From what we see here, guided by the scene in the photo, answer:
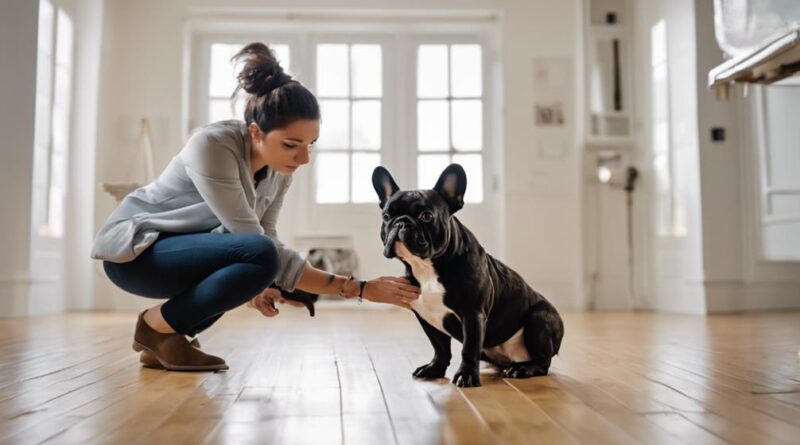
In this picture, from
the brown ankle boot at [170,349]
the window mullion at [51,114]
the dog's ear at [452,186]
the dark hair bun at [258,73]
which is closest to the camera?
the dog's ear at [452,186]

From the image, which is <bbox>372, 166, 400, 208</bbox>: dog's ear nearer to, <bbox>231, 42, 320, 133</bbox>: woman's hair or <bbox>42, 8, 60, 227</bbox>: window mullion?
<bbox>231, 42, 320, 133</bbox>: woman's hair

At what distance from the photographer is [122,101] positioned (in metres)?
5.90

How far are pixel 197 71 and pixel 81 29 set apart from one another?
0.92 m

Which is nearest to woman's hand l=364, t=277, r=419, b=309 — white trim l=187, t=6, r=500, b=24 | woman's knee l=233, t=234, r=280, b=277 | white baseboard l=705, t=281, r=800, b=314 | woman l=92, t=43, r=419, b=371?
woman l=92, t=43, r=419, b=371

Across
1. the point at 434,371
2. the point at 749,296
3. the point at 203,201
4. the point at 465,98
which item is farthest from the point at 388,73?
the point at 434,371

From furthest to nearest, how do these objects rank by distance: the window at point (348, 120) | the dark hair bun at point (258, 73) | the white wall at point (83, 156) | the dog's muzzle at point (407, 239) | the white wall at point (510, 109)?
the window at point (348, 120) < the white wall at point (510, 109) < the white wall at point (83, 156) < the dark hair bun at point (258, 73) < the dog's muzzle at point (407, 239)

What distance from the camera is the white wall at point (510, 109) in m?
5.90

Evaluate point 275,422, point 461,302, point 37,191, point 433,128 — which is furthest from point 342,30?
point 275,422

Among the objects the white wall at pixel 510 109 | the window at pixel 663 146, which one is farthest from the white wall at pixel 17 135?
the window at pixel 663 146

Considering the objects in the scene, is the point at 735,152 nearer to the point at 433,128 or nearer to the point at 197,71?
the point at 433,128

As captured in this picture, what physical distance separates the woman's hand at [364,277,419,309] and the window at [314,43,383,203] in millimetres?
4208

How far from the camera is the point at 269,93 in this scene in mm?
2004

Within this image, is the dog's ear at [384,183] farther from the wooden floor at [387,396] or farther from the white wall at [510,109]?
the white wall at [510,109]

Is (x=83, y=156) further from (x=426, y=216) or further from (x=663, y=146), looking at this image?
(x=426, y=216)
